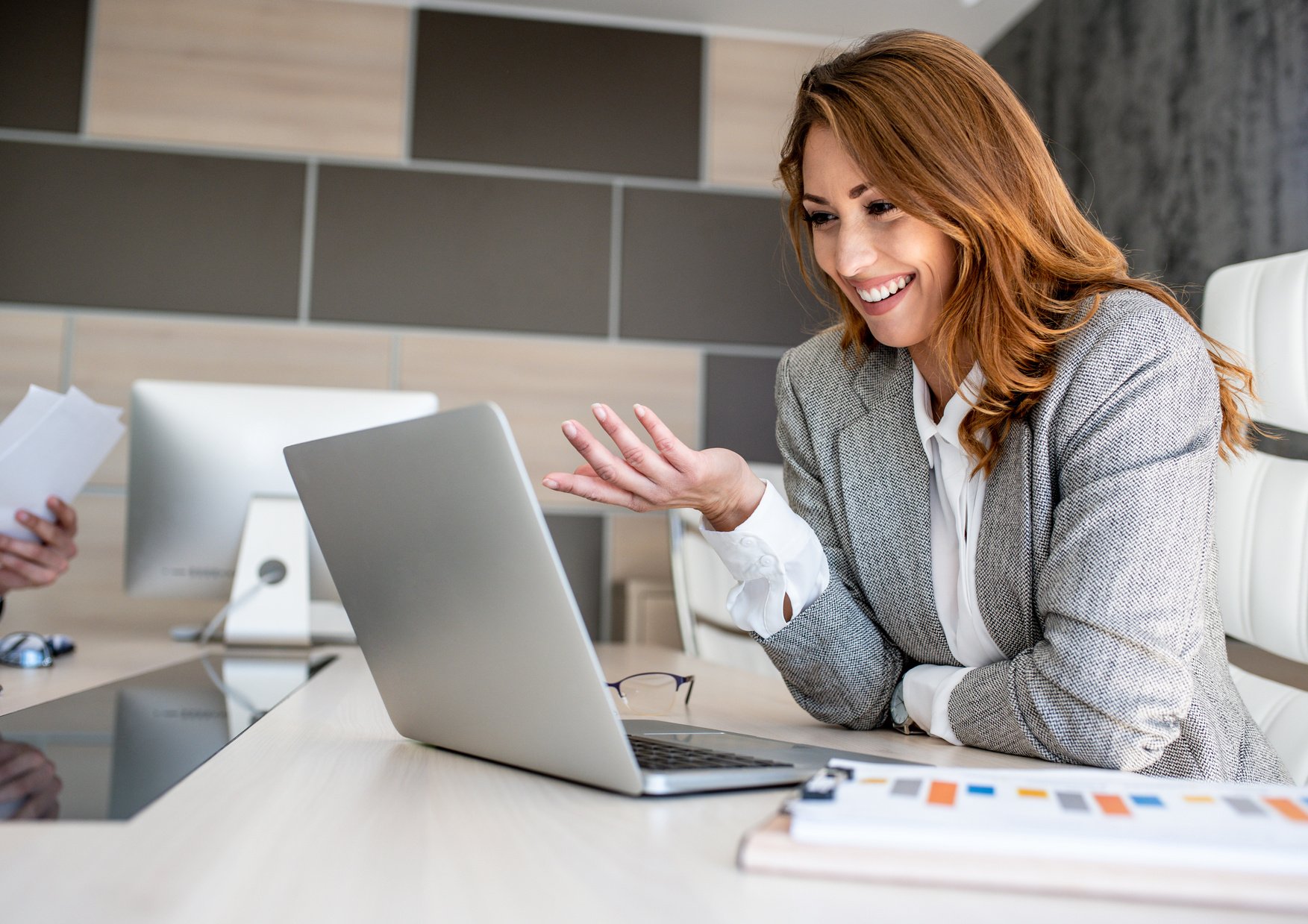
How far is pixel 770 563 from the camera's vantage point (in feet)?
3.61

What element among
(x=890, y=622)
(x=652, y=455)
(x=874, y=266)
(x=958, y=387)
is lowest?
(x=890, y=622)

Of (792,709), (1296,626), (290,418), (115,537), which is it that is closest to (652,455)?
Result: (792,709)

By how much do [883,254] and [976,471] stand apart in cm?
27

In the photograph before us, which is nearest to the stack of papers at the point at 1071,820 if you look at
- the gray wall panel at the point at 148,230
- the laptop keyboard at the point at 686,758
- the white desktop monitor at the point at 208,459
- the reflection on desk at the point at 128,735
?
the laptop keyboard at the point at 686,758

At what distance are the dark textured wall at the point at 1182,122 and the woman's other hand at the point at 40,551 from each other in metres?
2.37

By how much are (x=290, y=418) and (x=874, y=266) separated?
115 centimetres

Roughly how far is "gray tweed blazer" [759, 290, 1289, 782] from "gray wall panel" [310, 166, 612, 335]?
2.29 m

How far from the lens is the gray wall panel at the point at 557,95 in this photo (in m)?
3.47

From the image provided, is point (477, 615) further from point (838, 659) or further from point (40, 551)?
point (40, 551)

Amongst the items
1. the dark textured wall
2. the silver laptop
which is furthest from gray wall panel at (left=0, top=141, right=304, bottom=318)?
the silver laptop

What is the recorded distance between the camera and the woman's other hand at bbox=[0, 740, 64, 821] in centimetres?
63

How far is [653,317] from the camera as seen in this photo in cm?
354

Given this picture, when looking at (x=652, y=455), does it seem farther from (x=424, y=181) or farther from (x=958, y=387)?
(x=424, y=181)

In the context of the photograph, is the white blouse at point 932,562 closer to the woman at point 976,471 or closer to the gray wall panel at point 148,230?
the woman at point 976,471
